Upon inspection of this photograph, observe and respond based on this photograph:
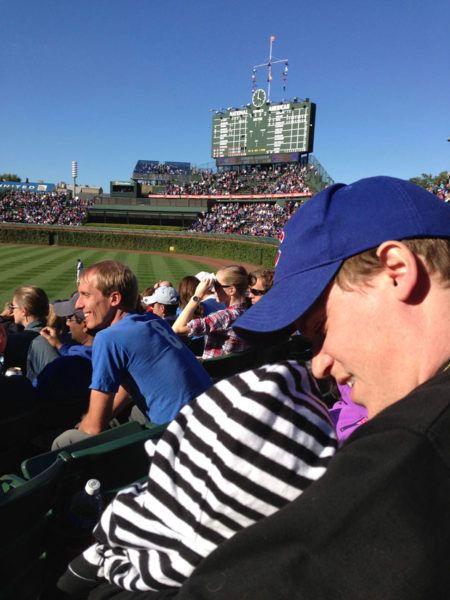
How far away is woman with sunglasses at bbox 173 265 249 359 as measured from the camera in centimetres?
484

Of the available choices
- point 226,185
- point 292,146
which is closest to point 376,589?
point 292,146

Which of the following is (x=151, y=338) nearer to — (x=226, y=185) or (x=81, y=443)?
(x=81, y=443)

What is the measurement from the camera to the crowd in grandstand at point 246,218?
1777 inches

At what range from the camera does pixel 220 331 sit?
193 inches

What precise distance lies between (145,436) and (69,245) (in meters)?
42.5

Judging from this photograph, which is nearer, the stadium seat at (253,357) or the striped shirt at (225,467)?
the striped shirt at (225,467)

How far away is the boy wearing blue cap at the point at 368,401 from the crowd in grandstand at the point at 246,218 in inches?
1625

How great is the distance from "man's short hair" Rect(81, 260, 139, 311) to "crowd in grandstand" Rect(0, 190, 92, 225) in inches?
2318

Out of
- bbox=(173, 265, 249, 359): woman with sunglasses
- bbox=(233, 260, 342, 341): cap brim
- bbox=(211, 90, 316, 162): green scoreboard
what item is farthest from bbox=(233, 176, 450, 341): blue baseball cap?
bbox=(211, 90, 316, 162): green scoreboard

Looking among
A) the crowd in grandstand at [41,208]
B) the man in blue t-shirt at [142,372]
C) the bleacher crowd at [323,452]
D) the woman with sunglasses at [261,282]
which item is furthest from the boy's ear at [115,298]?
the crowd in grandstand at [41,208]

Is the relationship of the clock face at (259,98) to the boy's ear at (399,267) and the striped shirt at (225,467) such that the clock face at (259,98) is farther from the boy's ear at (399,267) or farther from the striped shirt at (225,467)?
the striped shirt at (225,467)

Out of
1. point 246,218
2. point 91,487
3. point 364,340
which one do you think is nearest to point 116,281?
point 91,487

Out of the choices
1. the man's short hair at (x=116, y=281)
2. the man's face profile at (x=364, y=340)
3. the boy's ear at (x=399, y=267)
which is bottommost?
the man's short hair at (x=116, y=281)

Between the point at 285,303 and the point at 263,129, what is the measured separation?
2163 inches
